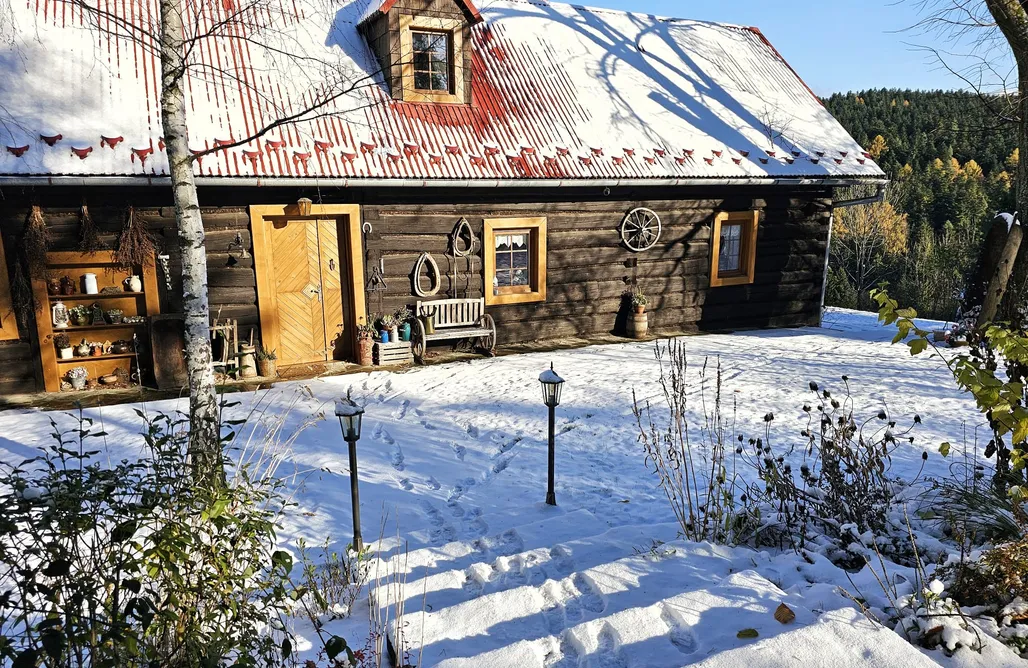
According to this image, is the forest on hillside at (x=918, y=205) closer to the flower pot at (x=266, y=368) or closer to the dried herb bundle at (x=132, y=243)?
the flower pot at (x=266, y=368)

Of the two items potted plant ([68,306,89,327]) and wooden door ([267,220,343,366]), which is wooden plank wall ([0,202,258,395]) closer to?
wooden door ([267,220,343,366])

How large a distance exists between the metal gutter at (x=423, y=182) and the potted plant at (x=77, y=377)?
225cm

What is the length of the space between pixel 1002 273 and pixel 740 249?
13.9 feet

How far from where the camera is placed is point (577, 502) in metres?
5.20

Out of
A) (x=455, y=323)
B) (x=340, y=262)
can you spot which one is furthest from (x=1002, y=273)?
(x=340, y=262)

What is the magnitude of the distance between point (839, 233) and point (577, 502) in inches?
1580

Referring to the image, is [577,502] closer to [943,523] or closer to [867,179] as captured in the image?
[943,523]

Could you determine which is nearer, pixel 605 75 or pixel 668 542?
pixel 668 542

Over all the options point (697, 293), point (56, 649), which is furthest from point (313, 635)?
point (697, 293)

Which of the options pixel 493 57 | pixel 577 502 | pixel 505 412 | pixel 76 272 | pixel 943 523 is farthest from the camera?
pixel 493 57

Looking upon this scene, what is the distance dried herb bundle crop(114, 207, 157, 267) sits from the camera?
25.6ft

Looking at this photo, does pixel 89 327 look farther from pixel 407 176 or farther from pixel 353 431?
pixel 353 431

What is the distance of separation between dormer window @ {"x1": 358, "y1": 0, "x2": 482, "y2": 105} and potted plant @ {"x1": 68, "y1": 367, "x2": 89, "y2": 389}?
5726mm

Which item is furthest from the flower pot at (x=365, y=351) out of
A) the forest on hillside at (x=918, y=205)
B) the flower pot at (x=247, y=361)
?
the forest on hillside at (x=918, y=205)
